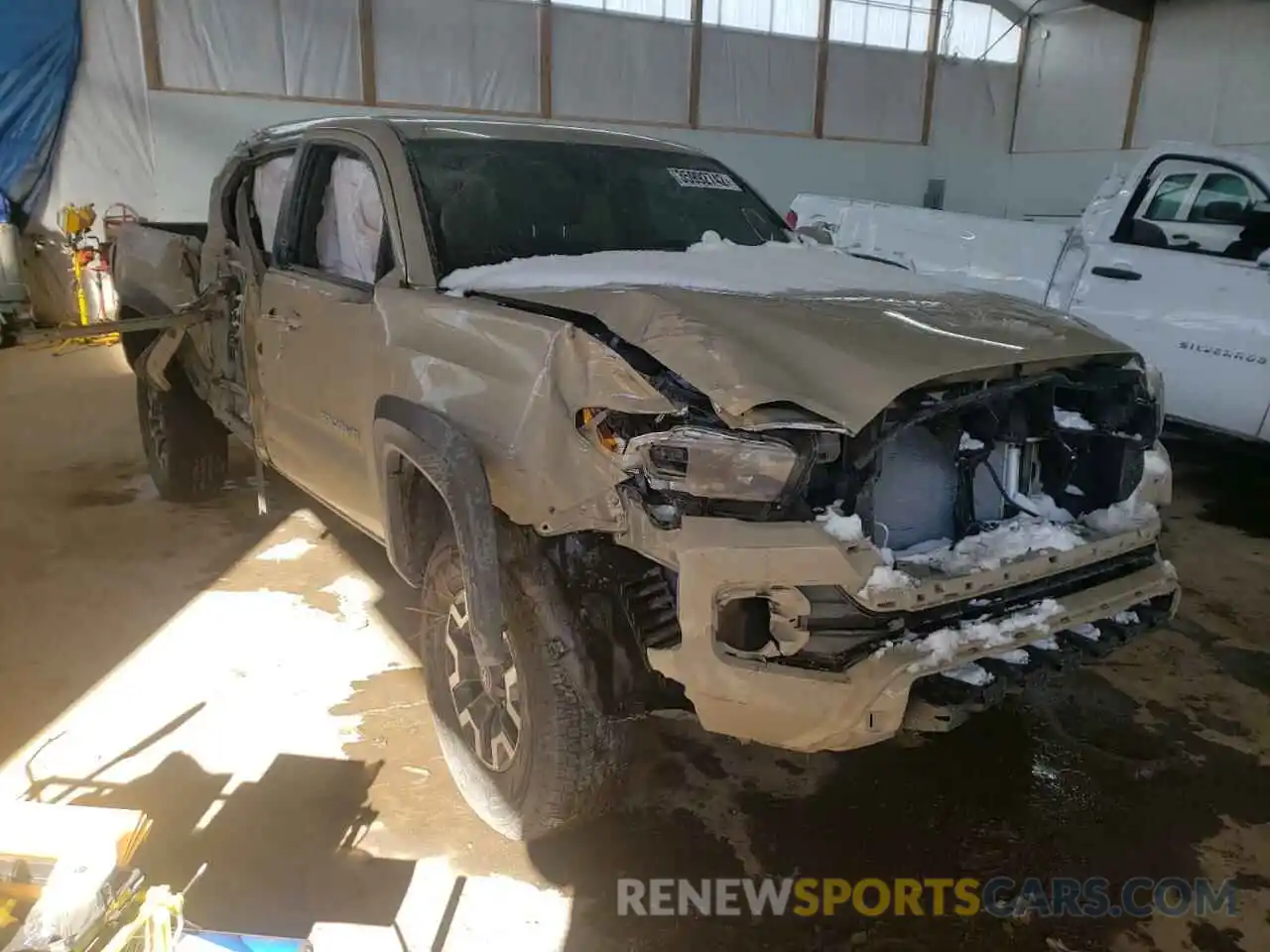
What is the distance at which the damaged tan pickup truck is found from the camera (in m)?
1.99

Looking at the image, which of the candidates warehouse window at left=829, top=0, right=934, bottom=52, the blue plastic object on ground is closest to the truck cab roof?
the blue plastic object on ground

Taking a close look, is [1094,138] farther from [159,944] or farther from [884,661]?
[159,944]

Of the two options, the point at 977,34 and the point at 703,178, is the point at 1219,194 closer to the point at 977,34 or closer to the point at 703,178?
the point at 703,178

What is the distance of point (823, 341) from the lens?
84.7 inches

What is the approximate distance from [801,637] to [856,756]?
3.85ft

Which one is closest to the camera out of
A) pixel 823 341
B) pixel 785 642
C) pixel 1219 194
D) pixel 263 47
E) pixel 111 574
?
pixel 785 642

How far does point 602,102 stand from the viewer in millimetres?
13047

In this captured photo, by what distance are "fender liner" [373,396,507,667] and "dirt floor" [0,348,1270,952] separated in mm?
637

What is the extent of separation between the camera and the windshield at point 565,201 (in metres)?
2.91

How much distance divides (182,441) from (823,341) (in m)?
3.98

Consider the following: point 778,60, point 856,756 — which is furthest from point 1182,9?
point 856,756

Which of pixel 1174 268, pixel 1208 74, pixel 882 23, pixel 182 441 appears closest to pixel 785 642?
pixel 182 441

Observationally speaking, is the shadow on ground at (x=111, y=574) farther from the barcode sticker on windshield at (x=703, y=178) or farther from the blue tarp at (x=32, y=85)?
the blue tarp at (x=32, y=85)

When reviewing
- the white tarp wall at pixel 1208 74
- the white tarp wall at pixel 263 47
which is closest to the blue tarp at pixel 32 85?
the white tarp wall at pixel 263 47
